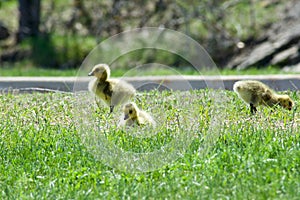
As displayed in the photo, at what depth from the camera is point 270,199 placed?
4.84 metres

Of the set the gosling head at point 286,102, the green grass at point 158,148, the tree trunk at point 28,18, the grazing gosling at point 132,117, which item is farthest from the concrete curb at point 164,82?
the tree trunk at point 28,18

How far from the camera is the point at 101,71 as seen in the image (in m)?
7.75

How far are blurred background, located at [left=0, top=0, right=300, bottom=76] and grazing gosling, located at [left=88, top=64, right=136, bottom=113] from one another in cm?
686

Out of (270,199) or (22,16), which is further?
(22,16)

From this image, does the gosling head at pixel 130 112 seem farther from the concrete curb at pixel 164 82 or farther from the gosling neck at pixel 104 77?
the concrete curb at pixel 164 82

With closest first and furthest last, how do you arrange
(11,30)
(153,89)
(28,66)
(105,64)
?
(105,64)
(153,89)
(28,66)
(11,30)

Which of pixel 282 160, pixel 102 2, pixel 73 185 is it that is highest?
pixel 102 2

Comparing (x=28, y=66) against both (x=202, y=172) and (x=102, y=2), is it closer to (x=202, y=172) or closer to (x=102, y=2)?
(x=102, y=2)

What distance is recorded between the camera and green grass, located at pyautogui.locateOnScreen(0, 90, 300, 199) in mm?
5191

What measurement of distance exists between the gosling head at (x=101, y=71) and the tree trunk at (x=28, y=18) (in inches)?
374

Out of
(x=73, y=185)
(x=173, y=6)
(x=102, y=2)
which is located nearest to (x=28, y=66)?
(x=102, y=2)

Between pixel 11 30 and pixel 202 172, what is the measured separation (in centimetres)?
1319

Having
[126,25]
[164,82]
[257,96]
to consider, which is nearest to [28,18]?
[126,25]

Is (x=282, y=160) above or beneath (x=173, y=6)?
beneath
